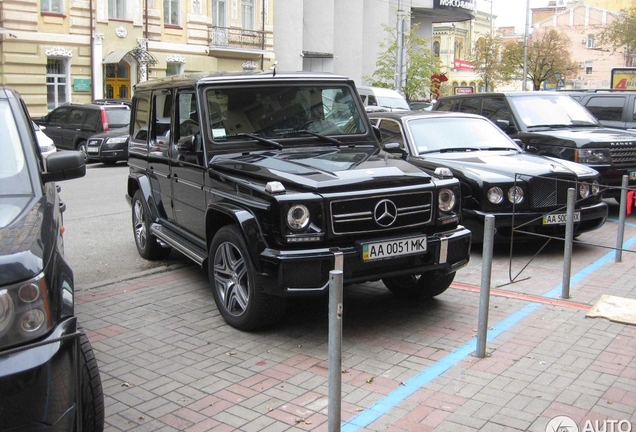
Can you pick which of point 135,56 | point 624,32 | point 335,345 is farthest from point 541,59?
point 335,345

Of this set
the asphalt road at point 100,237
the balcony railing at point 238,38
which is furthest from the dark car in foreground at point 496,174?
the balcony railing at point 238,38

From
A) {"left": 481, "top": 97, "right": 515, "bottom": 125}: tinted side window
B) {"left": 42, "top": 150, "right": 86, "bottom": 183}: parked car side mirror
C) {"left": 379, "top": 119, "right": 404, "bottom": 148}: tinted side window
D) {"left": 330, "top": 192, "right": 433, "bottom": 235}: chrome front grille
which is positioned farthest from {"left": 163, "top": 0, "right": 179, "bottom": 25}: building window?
{"left": 42, "top": 150, "right": 86, "bottom": 183}: parked car side mirror

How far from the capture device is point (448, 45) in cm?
7944

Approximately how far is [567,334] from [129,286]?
13.7 feet

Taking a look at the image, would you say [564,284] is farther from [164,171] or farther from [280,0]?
[280,0]

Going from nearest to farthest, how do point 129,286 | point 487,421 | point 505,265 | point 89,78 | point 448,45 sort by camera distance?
point 487,421, point 129,286, point 505,265, point 89,78, point 448,45

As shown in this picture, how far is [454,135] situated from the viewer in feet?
30.9

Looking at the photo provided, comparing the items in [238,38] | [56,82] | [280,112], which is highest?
[238,38]

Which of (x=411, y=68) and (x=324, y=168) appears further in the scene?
(x=411, y=68)

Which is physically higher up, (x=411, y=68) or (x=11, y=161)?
(x=411, y=68)

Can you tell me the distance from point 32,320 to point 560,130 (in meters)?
9.81

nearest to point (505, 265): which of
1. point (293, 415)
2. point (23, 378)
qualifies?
point (293, 415)

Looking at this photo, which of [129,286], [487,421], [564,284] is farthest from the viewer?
[129,286]

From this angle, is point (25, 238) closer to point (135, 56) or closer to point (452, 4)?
point (135, 56)
